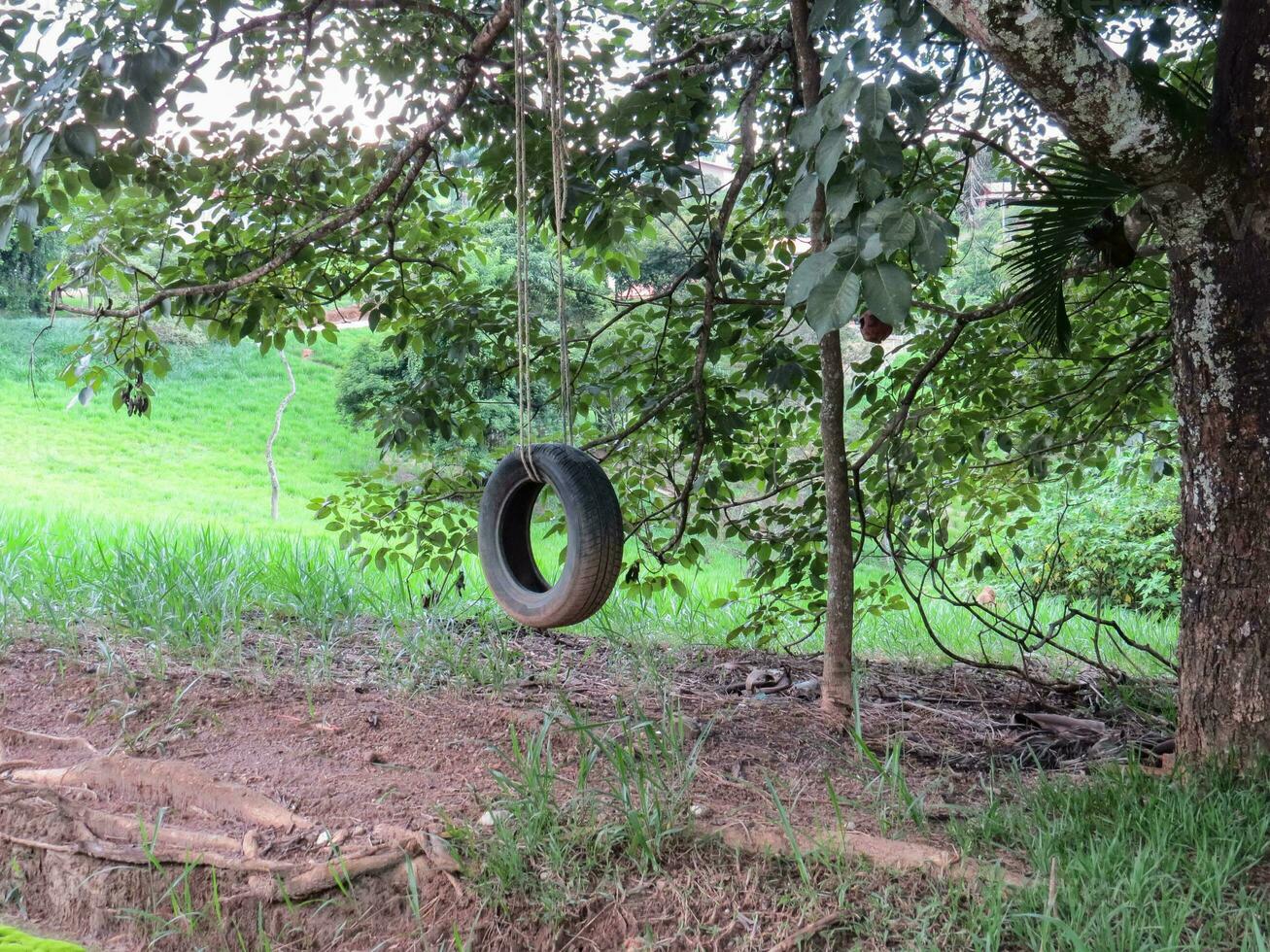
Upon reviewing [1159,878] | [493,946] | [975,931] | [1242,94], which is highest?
[1242,94]

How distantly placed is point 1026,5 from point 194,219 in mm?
3593

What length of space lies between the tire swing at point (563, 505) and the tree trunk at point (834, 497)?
2.95 feet

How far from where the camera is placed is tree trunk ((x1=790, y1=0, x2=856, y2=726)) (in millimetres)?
3379

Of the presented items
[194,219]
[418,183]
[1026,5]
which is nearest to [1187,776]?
[1026,5]

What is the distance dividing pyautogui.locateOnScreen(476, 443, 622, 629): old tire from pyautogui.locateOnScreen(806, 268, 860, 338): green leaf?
115 cm

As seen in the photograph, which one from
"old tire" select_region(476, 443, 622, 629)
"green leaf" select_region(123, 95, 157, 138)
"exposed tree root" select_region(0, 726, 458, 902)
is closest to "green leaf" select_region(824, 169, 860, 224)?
"old tire" select_region(476, 443, 622, 629)

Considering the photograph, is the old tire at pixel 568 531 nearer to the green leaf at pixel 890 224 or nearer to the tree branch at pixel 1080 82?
the green leaf at pixel 890 224

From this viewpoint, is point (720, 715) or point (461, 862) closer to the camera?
point (461, 862)

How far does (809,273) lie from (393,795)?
201 centimetres

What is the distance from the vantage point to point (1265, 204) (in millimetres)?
2500

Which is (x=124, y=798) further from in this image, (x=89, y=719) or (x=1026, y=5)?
(x=1026, y=5)

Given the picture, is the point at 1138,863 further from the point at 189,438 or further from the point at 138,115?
the point at 189,438

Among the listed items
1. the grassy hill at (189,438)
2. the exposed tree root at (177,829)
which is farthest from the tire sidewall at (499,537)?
the grassy hill at (189,438)

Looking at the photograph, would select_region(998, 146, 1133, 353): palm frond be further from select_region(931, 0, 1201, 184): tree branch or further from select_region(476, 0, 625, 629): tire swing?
select_region(476, 0, 625, 629): tire swing
